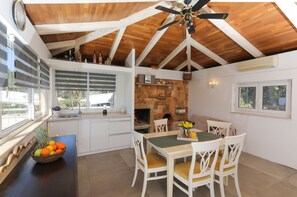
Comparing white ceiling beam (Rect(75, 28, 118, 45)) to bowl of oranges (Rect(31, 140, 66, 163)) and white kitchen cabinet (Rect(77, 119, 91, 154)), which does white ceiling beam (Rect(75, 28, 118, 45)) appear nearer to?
white kitchen cabinet (Rect(77, 119, 91, 154))

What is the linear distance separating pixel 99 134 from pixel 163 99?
2482 mm

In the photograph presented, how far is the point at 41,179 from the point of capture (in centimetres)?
113

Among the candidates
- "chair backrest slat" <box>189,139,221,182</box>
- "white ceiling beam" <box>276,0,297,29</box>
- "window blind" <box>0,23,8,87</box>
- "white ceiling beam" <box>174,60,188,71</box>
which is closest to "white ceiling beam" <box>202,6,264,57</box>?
"white ceiling beam" <box>276,0,297,29</box>

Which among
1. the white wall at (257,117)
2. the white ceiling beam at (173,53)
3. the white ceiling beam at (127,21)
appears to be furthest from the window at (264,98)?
the white ceiling beam at (127,21)

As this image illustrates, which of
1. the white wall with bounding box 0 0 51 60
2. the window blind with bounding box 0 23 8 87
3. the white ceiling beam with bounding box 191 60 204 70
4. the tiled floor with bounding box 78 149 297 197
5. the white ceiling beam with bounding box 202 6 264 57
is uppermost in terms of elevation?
the white ceiling beam with bounding box 202 6 264 57

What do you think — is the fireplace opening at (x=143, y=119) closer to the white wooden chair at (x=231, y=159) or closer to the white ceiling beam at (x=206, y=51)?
the white ceiling beam at (x=206, y=51)

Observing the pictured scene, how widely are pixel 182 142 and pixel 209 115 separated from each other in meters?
2.82

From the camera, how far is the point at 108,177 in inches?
97.5

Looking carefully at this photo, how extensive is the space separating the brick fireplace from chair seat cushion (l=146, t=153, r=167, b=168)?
90.3 inches

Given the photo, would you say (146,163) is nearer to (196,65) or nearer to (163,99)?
(163,99)

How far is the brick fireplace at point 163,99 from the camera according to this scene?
15.4 feet

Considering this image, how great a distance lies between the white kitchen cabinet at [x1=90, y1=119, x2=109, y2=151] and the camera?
11.0 feet

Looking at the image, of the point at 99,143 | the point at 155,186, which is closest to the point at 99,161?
the point at 99,143

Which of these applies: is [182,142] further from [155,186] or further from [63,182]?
[63,182]
